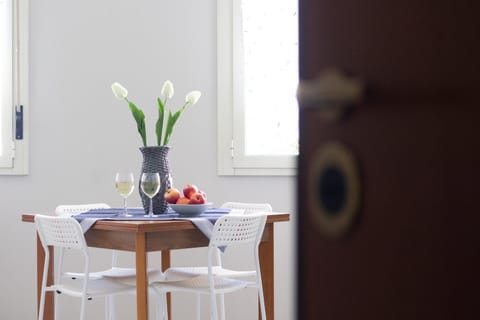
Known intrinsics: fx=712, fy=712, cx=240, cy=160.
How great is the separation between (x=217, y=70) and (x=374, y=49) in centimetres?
375

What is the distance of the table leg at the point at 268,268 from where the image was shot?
9.72ft

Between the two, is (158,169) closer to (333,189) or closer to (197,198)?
(197,198)

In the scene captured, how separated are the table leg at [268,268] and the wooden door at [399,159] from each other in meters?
2.75

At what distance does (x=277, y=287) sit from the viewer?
393 centimetres

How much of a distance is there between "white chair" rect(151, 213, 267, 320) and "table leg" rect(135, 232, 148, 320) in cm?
27

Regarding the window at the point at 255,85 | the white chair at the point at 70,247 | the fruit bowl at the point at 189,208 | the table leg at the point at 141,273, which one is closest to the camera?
the table leg at the point at 141,273

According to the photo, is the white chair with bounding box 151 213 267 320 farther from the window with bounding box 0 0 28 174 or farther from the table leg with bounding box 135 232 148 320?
the window with bounding box 0 0 28 174

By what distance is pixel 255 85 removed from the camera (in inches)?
155

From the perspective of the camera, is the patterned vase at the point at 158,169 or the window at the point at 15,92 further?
the window at the point at 15,92

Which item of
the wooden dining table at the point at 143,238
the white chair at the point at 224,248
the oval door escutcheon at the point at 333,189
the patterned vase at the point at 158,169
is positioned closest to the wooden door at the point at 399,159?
the oval door escutcheon at the point at 333,189

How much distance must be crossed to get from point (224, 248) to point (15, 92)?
1.77 metres

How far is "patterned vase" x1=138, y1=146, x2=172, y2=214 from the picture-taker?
2.93m

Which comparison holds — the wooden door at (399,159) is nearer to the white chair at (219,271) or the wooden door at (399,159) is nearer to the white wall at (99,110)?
the white chair at (219,271)

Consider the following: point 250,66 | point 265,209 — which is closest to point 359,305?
point 265,209
